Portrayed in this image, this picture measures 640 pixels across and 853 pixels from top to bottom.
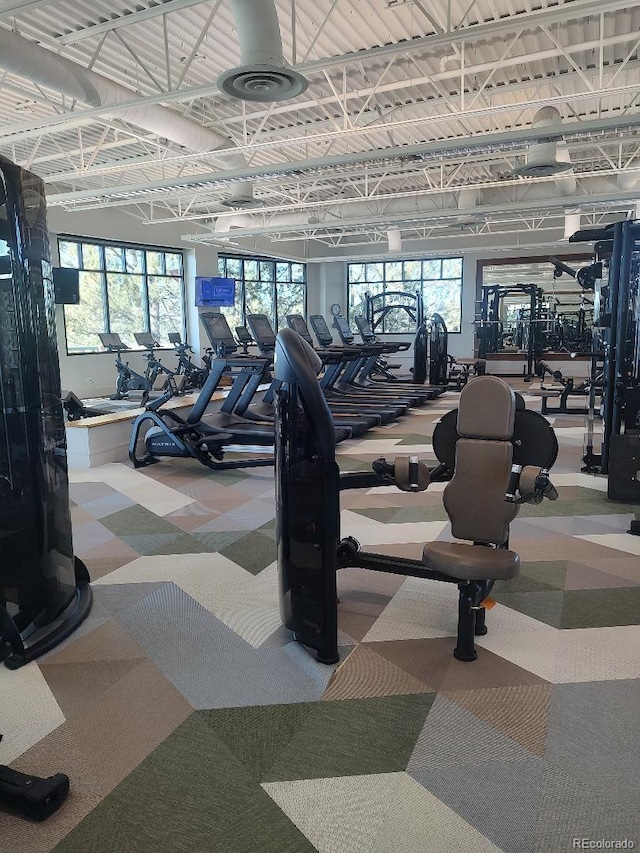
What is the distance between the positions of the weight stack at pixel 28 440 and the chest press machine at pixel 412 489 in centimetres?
105

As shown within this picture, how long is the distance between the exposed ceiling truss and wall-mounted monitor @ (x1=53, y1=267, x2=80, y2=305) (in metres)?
3.39

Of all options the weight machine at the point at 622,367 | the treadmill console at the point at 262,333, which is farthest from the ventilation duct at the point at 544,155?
the treadmill console at the point at 262,333

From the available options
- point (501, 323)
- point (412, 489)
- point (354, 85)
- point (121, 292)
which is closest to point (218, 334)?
point (354, 85)

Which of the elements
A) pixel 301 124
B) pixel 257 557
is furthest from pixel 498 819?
pixel 301 124

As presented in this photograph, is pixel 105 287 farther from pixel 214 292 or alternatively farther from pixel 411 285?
pixel 411 285

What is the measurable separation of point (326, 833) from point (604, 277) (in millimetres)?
5928

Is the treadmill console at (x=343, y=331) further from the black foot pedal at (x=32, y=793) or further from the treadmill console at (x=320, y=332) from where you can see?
the black foot pedal at (x=32, y=793)

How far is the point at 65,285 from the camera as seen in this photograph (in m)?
2.97

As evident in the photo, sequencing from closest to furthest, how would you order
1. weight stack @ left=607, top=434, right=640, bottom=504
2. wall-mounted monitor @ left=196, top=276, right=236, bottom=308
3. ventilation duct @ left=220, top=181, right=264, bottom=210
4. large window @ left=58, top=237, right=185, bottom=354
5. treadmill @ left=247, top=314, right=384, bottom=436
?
weight stack @ left=607, top=434, right=640, bottom=504, treadmill @ left=247, top=314, right=384, bottom=436, ventilation duct @ left=220, top=181, right=264, bottom=210, large window @ left=58, top=237, right=185, bottom=354, wall-mounted monitor @ left=196, top=276, right=236, bottom=308

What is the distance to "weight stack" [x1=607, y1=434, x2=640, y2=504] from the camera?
443cm

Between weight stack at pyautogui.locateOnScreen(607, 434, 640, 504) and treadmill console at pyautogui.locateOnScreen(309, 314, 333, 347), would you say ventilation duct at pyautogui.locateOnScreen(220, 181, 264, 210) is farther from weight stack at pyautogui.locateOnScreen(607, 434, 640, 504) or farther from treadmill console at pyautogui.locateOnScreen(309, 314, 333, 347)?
weight stack at pyautogui.locateOnScreen(607, 434, 640, 504)

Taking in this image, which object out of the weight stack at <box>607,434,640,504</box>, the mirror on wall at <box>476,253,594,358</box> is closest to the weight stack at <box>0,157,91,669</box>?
the weight stack at <box>607,434,640,504</box>

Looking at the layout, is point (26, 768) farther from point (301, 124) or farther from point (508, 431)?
point (301, 124)

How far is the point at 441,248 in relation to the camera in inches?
694
